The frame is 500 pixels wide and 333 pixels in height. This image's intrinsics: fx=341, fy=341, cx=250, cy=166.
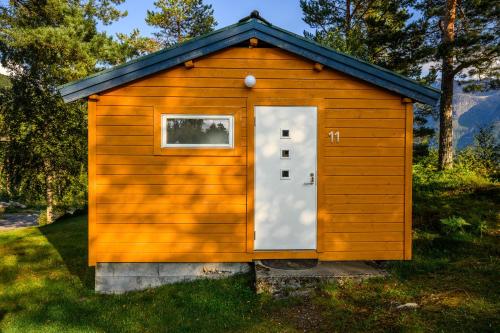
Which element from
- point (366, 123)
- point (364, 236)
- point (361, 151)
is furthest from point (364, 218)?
point (366, 123)

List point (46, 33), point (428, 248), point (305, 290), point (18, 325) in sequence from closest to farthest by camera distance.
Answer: point (18, 325) → point (305, 290) → point (428, 248) → point (46, 33)

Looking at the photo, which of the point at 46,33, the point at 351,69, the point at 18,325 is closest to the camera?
the point at 18,325

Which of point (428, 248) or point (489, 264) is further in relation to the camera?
point (428, 248)

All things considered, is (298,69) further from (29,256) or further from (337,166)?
(29,256)

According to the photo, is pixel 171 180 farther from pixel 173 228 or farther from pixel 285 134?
pixel 285 134

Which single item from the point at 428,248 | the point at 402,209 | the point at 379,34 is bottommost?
the point at 428,248

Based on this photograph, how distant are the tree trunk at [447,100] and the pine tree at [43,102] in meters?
13.5

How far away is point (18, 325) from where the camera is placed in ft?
14.5

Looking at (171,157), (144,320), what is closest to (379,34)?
(171,157)

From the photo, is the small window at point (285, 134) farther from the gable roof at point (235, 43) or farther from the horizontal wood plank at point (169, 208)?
the horizontal wood plank at point (169, 208)

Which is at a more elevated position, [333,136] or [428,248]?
[333,136]

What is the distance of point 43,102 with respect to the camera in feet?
46.1

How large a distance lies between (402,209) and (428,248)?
5.60ft

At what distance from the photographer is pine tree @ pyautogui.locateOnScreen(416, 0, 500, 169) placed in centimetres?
1242
